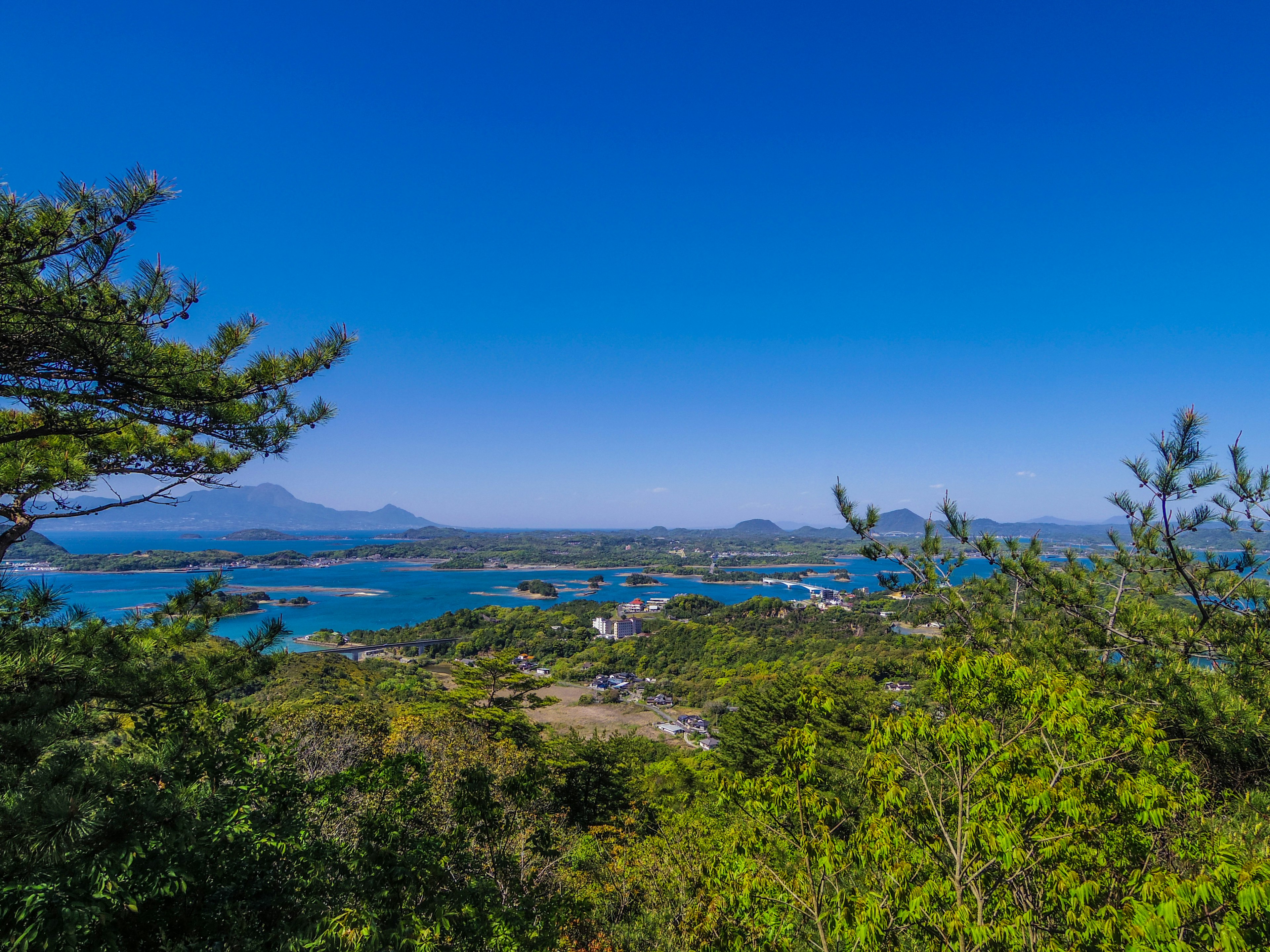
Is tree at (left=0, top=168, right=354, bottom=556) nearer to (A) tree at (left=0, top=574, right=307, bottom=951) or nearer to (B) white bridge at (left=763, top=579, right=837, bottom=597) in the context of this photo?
(A) tree at (left=0, top=574, right=307, bottom=951)

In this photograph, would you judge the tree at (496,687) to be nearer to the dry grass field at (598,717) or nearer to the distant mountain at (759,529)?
the dry grass field at (598,717)

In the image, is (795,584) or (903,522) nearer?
(795,584)

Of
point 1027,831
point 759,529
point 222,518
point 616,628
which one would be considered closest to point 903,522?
point 759,529

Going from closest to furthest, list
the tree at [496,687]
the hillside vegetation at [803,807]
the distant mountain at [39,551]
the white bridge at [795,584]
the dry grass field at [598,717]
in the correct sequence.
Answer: the hillside vegetation at [803,807], the tree at [496,687], the dry grass field at [598,717], the distant mountain at [39,551], the white bridge at [795,584]

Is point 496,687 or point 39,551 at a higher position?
point 39,551

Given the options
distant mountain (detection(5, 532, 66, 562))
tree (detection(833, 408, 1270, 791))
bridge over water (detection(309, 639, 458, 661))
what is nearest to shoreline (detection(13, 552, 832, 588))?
distant mountain (detection(5, 532, 66, 562))

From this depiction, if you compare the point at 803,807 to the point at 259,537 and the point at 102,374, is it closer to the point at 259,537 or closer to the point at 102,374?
the point at 102,374

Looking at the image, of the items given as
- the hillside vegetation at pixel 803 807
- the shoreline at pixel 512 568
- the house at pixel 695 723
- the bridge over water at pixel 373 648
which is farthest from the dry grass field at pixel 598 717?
the shoreline at pixel 512 568
